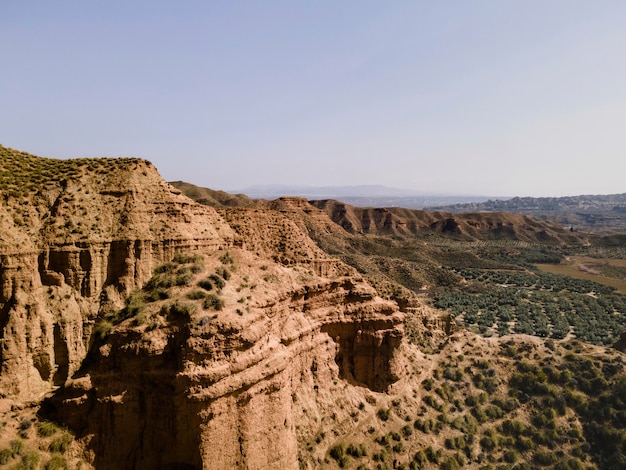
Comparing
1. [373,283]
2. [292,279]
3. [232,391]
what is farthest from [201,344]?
[373,283]

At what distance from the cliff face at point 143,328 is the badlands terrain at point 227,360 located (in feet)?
0.25

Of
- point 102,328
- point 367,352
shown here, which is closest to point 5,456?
point 102,328

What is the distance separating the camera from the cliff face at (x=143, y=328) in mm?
16453

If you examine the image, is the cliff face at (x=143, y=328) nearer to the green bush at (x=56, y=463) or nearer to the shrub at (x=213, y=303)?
the shrub at (x=213, y=303)

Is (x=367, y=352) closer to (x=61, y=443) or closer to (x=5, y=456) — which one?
(x=61, y=443)

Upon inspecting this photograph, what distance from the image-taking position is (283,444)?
61.9 ft

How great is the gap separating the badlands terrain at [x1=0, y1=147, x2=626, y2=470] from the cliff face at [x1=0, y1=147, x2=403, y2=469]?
75 mm

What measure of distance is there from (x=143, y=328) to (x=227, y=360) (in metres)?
4.03

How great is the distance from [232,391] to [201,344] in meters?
2.51

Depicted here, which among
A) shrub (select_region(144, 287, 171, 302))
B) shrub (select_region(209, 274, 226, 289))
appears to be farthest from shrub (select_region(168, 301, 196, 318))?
shrub (select_region(209, 274, 226, 289))

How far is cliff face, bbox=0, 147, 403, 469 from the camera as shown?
1645cm

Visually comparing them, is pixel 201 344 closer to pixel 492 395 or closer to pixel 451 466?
pixel 451 466

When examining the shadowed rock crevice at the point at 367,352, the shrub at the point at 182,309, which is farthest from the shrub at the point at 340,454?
the shrub at the point at 182,309

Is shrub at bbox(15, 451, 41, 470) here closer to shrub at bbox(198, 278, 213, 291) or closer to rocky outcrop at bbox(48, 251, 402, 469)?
rocky outcrop at bbox(48, 251, 402, 469)
